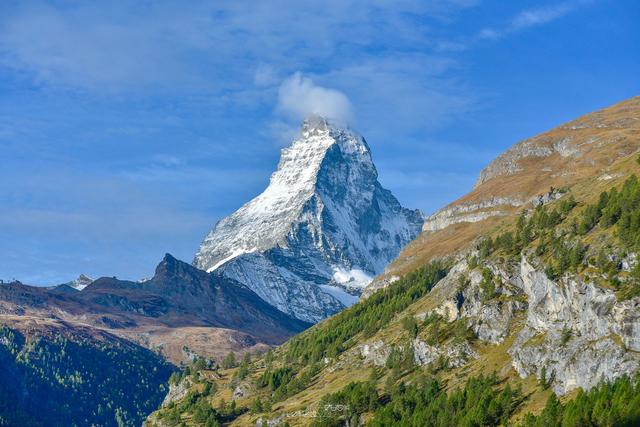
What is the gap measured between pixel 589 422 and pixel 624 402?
27.2 ft

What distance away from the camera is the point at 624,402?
189 meters

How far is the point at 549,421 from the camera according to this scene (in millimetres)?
199375

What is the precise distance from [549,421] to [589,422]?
35.6 feet

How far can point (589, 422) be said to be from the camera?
625ft

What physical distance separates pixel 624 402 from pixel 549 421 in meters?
17.7
